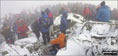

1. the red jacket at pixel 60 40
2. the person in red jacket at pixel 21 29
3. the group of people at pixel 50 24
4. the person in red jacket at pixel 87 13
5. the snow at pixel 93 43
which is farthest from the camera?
the person in red jacket at pixel 87 13

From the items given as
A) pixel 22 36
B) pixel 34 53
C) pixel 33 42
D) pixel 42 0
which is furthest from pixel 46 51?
pixel 42 0

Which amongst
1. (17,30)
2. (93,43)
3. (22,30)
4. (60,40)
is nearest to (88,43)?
(93,43)

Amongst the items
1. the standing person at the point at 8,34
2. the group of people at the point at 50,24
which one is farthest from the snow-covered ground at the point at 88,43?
the standing person at the point at 8,34

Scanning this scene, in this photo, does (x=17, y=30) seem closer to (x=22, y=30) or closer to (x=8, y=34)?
(x=22, y=30)

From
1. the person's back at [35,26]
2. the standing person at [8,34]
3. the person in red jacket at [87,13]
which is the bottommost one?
the standing person at [8,34]

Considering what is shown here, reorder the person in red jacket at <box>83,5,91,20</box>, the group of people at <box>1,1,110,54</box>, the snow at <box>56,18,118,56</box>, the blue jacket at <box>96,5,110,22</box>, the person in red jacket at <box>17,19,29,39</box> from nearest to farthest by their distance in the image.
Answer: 1. the snow at <box>56,18,118,56</box>
2. the group of people at <box>1,1,110,54</box>
3. the blue jacket at <box>96,5,110,22</box>
4. the person in red jacket at <box>17,19,29,39</box>
5. the person in red jacket at <box>83,5,91,20</box>

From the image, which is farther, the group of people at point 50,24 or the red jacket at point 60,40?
the group of people at point 50,24

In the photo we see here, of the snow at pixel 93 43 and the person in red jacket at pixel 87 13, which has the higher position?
the person in red jacket at pixel 87 13

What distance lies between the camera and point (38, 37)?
26.2ft

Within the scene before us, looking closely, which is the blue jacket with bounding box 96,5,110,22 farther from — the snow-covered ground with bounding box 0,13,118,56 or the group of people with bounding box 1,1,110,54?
the snow-covered ground with bounding box 0,13,118,56

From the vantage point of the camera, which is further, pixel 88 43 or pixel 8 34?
pixel 8 34

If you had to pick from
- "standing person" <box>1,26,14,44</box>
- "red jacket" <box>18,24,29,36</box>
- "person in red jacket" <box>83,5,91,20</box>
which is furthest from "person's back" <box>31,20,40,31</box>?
"person in red jacket" <box>83,5,91,20</box>

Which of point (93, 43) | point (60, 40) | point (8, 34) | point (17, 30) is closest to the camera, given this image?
point (93, 43)

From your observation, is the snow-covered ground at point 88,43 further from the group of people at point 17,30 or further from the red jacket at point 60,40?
the group of people at point 17,30
